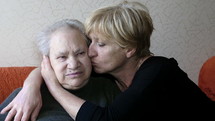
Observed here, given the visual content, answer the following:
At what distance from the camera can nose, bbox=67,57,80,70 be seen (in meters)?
1.11

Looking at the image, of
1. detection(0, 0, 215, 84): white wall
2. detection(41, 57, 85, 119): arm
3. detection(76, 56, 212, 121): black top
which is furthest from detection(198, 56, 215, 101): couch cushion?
detection(41, 57, 85, 119): arm

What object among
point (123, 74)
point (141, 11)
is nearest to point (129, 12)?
point (141, 11)

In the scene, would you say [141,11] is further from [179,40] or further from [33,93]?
[179,40]

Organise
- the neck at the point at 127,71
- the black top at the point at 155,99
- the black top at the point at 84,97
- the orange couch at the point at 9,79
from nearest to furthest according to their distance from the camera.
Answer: the black top at the point at 155,99 → the black top at the point at 84,97 → the neck at the point at 127,71 → the orange couch at the point at 9,79

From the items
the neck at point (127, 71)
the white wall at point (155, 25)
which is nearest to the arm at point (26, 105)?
the neck at point (127, 71)

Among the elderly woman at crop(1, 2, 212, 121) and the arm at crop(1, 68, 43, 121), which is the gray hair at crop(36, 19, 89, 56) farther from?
the arm at crop(1, 68, 43, 121)

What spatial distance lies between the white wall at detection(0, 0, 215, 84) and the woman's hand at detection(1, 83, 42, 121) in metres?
0.67

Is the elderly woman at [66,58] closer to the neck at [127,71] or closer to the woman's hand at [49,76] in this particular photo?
the woman's hand at [49,76]

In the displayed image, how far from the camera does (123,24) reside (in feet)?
3.76

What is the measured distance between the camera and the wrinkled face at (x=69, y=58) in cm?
112

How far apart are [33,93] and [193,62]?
56.6 inches

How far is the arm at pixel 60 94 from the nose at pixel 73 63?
0.11m

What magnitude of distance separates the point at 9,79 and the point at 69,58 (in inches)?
23.1

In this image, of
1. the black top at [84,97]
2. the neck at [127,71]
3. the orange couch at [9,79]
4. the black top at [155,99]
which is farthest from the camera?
the orange couch at [9,79]
